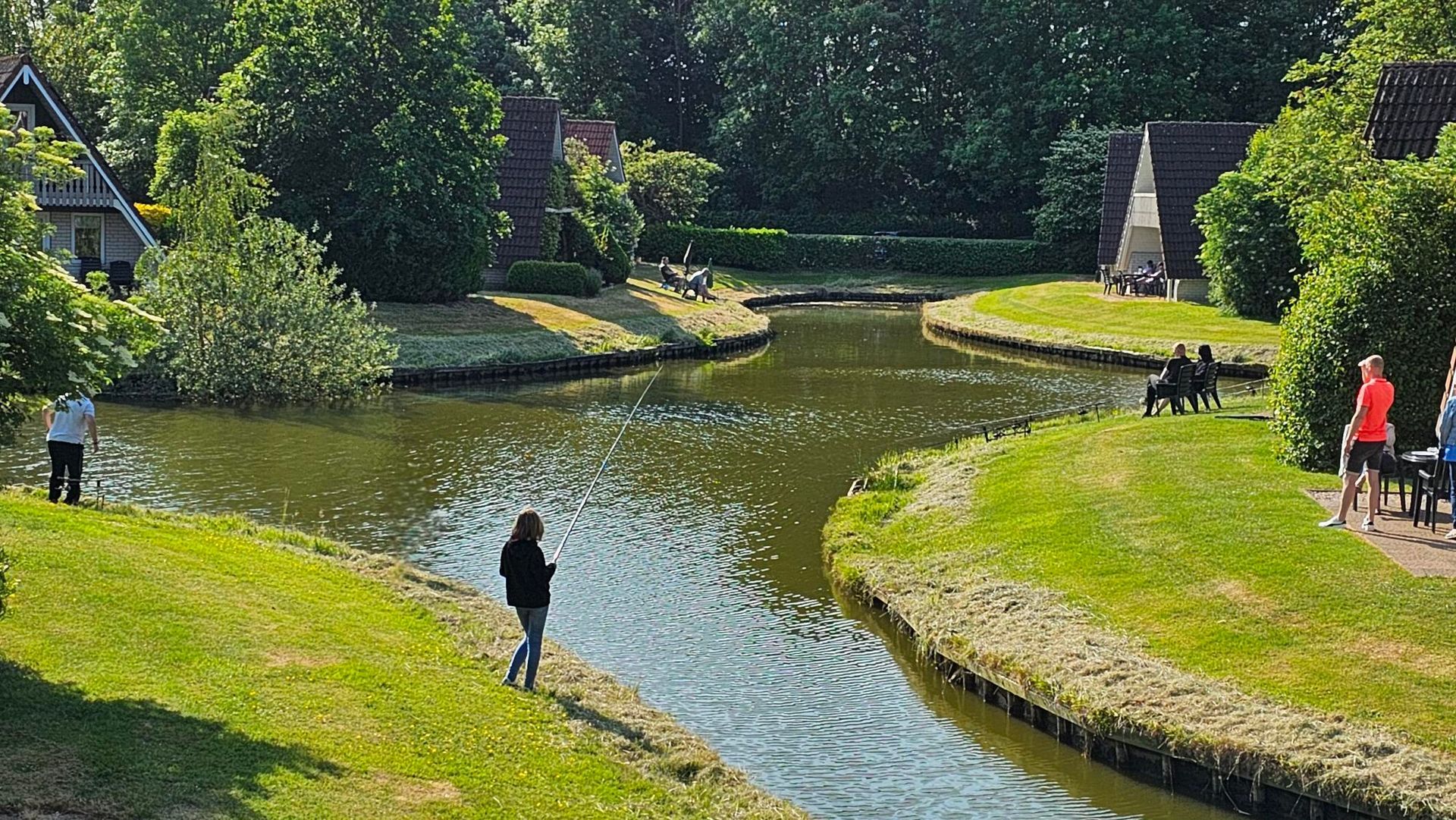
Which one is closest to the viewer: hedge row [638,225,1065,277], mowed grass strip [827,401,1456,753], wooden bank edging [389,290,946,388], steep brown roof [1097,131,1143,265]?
mowed grass strip [827,401,1456,753]

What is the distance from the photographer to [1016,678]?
50.8 ft

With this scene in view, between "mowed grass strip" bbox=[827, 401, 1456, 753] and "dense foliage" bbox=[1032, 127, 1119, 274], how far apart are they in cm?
4820

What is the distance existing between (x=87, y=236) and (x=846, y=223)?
4737 cm

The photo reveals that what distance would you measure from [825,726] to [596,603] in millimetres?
4759

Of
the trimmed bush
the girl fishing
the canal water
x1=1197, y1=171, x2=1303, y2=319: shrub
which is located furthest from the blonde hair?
the trimmed bush

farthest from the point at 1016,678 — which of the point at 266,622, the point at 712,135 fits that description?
the point at 712,135

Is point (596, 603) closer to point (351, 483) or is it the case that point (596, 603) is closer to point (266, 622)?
point (266, 622)

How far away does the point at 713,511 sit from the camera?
80.5ft

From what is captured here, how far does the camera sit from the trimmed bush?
52.3 m

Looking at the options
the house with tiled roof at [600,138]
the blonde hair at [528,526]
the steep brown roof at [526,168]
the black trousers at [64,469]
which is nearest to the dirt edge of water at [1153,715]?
the blonde hair at [528,526]

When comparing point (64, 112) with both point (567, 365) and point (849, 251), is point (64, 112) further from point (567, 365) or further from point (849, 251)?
point (849, 251)

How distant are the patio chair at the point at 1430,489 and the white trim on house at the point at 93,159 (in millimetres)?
29624

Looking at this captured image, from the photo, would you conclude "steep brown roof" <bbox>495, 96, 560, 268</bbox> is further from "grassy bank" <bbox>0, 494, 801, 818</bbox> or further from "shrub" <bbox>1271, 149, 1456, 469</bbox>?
"grassy bank" <bbox>0, 494, 801, 818</bbox>

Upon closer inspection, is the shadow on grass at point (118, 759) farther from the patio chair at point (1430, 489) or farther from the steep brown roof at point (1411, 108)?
the steep brown roof at point (1411, 108)
